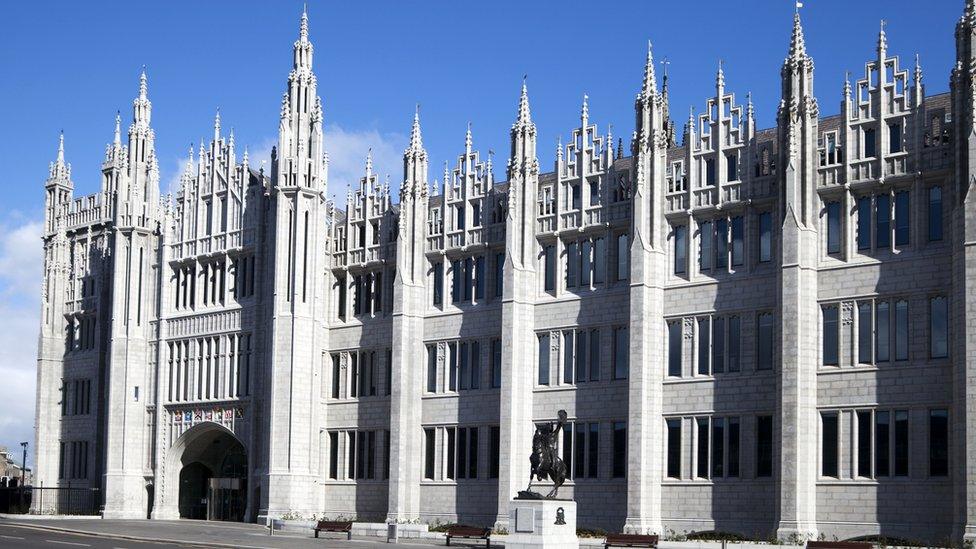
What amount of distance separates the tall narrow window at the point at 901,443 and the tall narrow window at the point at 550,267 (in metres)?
17.0

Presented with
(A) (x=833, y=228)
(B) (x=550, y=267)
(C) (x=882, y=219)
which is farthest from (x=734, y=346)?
(B) (x=550, y=267)

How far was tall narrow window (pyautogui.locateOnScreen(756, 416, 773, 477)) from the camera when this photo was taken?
161 ft

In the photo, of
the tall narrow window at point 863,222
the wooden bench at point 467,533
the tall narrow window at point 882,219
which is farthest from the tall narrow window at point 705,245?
the wooden bench at point 467,533

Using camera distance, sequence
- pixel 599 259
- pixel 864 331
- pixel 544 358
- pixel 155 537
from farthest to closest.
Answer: pixel 544 358
pixel 599 259
pixel 155 537
pixel 864 331

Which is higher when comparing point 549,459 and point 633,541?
point 549,459

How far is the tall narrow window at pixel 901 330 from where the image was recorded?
46219 millimetres

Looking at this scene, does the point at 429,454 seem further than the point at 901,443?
Yes

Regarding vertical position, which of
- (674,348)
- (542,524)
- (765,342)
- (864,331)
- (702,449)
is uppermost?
(864,331)

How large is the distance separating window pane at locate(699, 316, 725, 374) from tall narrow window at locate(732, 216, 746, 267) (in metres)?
2.36

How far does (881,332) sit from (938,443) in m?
4.44

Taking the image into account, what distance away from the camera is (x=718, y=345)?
169 ft

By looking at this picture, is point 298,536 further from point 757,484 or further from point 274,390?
point 757,484

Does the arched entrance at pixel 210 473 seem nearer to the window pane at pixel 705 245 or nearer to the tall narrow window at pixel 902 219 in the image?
the window pane at pixel 705 245

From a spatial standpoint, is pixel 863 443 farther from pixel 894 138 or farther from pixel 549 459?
pixel 549 459
